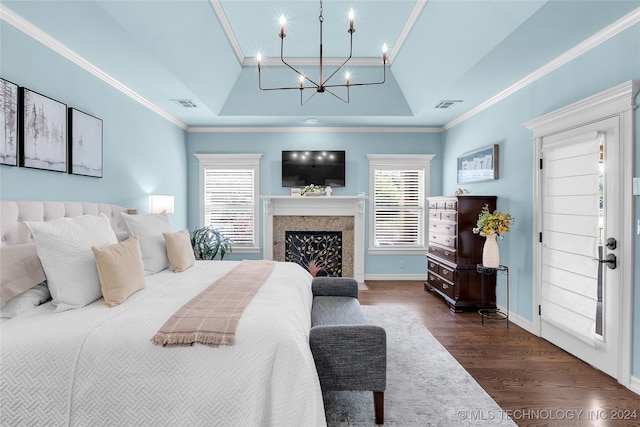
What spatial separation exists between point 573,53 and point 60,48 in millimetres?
4600

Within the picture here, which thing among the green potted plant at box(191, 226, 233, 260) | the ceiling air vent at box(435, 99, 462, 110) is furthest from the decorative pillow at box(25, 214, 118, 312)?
the ceiling air vent at box(435, 99, 462, 110)

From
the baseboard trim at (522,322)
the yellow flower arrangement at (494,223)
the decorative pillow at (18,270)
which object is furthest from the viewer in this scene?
the yellow flower arrangement at (494,223)

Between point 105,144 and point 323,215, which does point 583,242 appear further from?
point 105,144

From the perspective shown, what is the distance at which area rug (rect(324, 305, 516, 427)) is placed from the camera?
1999 millimetres

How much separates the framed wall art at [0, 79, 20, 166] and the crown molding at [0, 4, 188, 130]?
470 millimetres

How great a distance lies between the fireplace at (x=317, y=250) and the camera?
223 inches

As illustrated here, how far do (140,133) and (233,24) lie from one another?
186 cm

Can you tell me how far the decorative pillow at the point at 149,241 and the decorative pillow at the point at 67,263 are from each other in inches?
31.9

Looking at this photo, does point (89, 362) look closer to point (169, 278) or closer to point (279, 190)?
point (169, 278)

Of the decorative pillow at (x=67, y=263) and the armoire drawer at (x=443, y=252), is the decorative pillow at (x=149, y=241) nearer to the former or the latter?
the decorative pillow at (x=67, y=263)

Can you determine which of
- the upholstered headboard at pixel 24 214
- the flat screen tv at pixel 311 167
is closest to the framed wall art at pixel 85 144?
the upholstered headboard at pixel 24 214

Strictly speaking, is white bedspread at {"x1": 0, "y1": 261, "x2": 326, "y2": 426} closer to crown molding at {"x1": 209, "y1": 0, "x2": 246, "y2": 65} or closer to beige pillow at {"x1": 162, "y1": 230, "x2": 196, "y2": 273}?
beige pillow at {"x1": 162, "y1": 230, "x2": 196, "y2": 273}

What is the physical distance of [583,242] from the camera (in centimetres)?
282

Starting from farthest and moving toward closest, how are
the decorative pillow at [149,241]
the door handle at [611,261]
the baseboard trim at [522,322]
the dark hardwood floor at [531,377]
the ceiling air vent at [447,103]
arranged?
the ceiling air vent at [447,103], the baseboard trim at [522,322], the decorative pillow at [149,241], the door handle at [611,261], the dark hardwood floor at [531,377]
